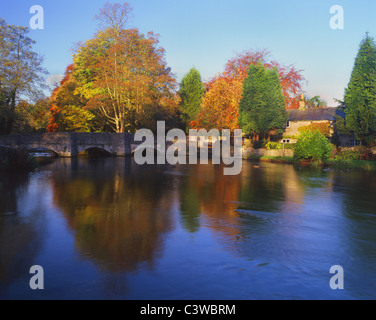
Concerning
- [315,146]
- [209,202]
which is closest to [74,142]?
[315,146]

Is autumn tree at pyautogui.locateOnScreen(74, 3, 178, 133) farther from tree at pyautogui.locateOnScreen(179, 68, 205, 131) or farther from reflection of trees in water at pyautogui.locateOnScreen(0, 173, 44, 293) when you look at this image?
reflection of trees in water at pyautogui.locateOnScreen(0, 173, 44, 293)

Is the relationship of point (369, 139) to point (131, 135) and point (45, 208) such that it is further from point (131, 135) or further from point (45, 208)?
point (45, 208)

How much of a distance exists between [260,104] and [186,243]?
1384 inches

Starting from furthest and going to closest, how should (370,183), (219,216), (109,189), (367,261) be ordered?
(370,183) < (109,189) < (219,216) < (367,261)

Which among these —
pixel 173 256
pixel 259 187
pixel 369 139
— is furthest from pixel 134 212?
pixel 369 139

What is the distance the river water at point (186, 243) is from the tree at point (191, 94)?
42.2 metres

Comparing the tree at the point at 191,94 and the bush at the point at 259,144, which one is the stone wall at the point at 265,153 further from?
the tree at the point at 191,94

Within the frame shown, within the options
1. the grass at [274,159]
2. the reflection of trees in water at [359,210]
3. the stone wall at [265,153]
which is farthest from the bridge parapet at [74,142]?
the reflection of trees in water at [359,210]

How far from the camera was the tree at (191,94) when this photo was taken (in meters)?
59.3

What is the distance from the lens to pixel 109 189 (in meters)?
18.8

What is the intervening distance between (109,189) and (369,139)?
2662cm

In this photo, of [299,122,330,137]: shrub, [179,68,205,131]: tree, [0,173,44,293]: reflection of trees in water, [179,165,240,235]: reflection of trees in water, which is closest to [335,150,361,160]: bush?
[299,122,330,137]: shrub

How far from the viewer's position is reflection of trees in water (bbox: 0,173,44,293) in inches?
286

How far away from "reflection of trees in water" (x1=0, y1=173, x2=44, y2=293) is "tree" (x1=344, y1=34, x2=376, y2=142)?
3060 centimetres
